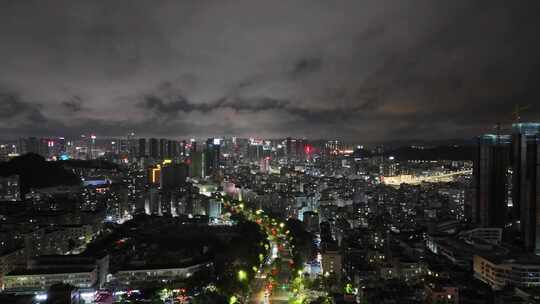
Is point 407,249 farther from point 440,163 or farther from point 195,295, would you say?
point 440,163

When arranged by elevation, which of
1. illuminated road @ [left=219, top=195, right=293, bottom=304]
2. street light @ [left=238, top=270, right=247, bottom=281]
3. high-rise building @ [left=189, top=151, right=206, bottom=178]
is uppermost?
high-rise building @ [left=189, top=151, right=206, bottom=178]

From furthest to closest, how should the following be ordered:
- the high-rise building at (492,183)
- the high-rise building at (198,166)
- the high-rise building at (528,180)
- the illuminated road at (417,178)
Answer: the high-rise building at (198,166) < the illuminated road at (417,178) < the high-rise building at (492,183) < the high-rise building at (528,180)

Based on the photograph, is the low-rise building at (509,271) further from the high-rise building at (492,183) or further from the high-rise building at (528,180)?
the high-rise building at (492,183)

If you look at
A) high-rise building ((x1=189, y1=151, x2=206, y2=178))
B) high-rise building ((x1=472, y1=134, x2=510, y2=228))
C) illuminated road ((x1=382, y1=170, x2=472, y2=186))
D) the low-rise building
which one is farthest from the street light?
high-rise building ((x1=189, y1=151, x2=206, y2=178))

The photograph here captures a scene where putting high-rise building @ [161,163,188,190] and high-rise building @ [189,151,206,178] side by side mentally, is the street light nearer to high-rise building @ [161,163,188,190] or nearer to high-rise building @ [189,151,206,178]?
high-rise building @ [161,163,188,190]

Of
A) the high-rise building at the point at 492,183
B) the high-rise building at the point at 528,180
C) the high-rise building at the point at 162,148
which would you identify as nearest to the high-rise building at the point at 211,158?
the high-rise building at the point at 162,148

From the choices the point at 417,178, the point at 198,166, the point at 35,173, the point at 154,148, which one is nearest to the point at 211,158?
the point at 198,166

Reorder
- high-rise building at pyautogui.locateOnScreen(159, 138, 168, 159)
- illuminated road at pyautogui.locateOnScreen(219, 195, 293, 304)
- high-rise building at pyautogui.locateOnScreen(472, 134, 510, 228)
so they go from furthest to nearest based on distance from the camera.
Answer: high-rise building at pyautogui.locateOnScreen(159, 138, 168, 159) < high-rise building at pyautogui.locateOnScreen(472, 134, 510, 228) < illuminated road at pyautogui.locateOnScreen(219, 195, 293, 304)
